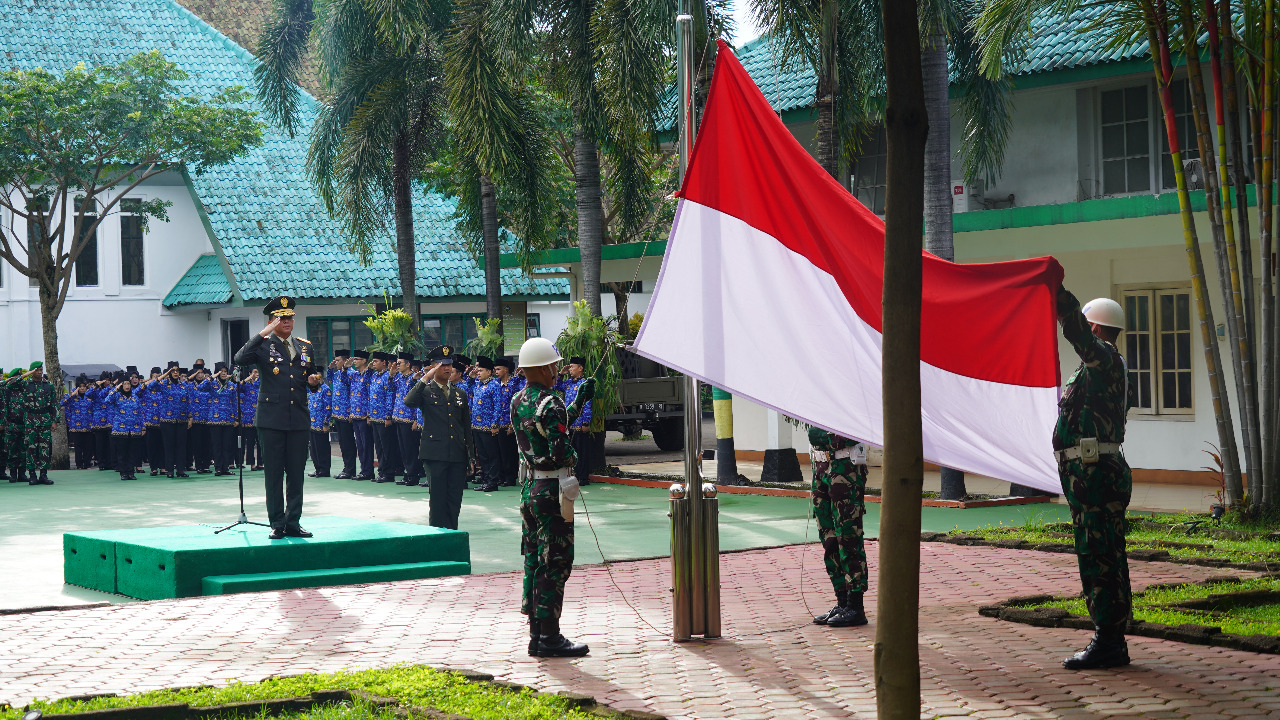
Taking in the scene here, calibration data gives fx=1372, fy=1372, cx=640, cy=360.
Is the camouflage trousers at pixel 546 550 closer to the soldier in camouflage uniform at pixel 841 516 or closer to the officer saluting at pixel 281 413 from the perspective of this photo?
the soldier in camouflage uniform at pixel 841 516

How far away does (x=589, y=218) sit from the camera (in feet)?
66.1

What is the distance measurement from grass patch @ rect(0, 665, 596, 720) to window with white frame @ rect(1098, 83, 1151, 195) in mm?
14175

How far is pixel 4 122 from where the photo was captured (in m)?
23.6

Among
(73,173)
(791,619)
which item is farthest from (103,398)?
(791,619)

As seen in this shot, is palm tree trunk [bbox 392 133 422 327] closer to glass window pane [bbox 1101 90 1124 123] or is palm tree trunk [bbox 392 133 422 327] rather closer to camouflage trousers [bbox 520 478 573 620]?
glass window pane [bbox 1101 90 1124 123]

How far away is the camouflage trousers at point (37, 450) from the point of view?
21.6 m

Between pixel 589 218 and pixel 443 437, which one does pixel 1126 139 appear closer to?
pixel 589 218

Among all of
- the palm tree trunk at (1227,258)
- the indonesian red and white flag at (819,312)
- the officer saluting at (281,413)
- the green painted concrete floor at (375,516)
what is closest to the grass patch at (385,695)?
the indonesian red and white flag at (819,312)

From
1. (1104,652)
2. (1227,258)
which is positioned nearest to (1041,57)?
(1227,258)

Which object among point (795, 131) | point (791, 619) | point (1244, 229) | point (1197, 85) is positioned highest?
point (795, 131)

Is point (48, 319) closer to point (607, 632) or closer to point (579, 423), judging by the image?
point (579, 423)

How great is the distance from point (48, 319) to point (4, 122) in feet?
11.9

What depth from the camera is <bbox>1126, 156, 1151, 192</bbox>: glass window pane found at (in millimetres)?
18219

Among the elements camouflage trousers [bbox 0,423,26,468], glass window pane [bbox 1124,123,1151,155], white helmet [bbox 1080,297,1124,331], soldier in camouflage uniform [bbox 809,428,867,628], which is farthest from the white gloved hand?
camouflage trousers [bbox 0,423,26,468]
